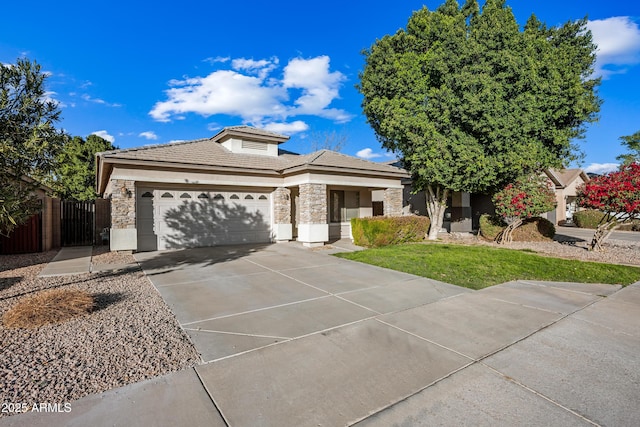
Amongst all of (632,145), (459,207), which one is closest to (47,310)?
(459,207)

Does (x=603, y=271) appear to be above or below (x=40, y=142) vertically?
below

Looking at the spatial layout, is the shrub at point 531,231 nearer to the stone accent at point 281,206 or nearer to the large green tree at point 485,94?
the large green tree at point 485,94

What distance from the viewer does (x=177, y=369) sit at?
3383 mm

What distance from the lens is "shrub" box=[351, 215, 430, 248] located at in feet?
42.1

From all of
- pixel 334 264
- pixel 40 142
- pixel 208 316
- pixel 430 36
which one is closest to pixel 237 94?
pixel 430 36

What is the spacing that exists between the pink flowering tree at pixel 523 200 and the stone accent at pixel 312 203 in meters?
7.65

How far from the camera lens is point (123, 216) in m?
11.1

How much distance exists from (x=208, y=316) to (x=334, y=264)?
4922 millimetres

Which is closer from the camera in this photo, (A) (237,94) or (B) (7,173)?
(B) (7,173)

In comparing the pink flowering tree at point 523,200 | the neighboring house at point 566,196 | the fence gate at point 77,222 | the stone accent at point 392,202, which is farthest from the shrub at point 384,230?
the neighboring house at point 566,196

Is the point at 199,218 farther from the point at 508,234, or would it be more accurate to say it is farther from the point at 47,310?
the point at 508,234

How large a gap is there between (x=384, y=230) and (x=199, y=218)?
7713mm

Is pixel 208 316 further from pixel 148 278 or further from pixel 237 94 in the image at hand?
pixel 237 94

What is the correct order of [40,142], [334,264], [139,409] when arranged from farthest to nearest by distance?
[334,264] < [40,142] < [139,409]
